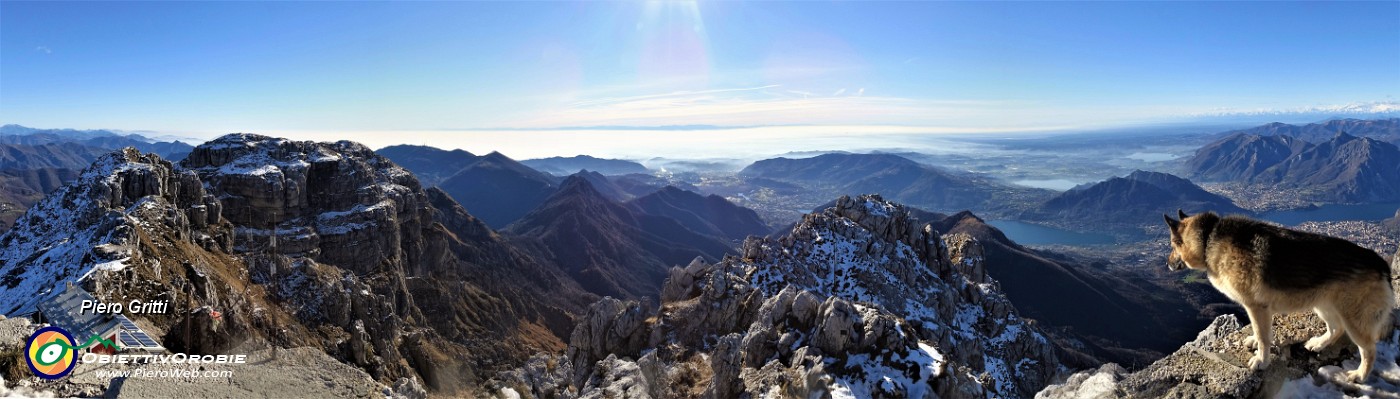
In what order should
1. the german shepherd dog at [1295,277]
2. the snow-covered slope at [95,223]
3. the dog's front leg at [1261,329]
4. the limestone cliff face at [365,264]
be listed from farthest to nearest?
the limestone cliff face at [365,264] → the snow-covered slope at [95,223] → the dog's front leg at [1261,329] → the german shepherd dog at [1295,277]

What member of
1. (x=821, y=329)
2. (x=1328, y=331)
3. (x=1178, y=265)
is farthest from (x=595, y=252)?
(x=1328, y=331)

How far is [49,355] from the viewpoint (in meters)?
12.5

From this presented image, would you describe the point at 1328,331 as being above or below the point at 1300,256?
below

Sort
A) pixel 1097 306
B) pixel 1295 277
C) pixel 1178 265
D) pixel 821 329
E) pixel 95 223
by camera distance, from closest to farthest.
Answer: pixel 1295 277
pixel 1178 265
pixel 821 329
pixel 95 223
pixel 1097 306

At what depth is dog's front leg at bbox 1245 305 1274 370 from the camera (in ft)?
27.6

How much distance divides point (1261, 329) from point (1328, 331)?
88 centimetres

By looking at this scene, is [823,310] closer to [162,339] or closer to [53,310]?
[162,339]

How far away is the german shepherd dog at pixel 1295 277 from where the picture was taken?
772 cm

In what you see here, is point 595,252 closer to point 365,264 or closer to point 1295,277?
point 365,264

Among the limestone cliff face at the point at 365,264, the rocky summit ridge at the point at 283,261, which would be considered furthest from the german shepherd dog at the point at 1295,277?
the limestone cliff face at the point at 365,264

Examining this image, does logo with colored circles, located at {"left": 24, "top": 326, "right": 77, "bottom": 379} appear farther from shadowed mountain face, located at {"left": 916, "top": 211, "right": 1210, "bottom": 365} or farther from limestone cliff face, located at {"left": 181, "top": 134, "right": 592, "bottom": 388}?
shadowed mountain face, located at {"left": 916, "top": 211, "right": 1210, "bottom": 365}

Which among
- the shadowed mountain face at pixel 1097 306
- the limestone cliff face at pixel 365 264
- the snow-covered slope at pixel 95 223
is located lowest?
the shadowed mountain face at pixel 1097 306

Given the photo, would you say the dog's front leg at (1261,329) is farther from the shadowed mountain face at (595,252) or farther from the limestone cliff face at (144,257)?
the shadowed mountain face at (595,252)

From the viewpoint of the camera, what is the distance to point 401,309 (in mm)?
61188
